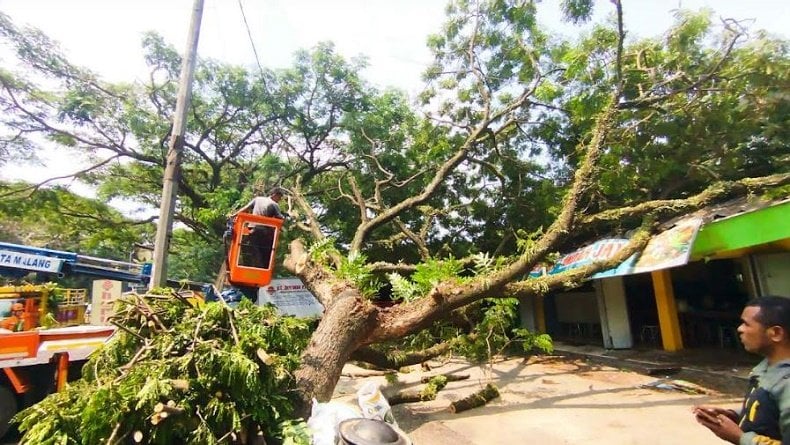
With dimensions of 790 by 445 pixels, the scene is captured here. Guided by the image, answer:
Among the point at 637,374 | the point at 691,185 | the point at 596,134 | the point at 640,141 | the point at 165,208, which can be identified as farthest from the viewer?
the point at 691,185

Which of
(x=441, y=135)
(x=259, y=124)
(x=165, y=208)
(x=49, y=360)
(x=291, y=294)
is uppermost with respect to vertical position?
(x=259, y=124)

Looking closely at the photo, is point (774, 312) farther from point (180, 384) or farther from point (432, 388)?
point (432, 388)

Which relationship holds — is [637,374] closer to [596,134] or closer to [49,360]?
[596,134]

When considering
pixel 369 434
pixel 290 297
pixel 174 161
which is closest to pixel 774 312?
pixel 369 434

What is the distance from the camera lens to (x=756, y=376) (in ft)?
6.66

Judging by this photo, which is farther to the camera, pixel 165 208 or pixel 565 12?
pixel 565 12

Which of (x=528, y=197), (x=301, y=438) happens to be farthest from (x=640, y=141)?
(x=301, y=438)

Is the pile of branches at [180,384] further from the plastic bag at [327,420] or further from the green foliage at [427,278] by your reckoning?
the green foliage at [427,278]

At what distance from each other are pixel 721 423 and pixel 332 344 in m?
3.39

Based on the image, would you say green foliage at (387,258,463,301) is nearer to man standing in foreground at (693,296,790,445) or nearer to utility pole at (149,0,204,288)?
utility pole at (149,0,204,288)

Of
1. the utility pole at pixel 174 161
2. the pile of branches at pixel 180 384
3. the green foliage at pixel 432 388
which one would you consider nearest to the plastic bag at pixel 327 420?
the pile of branches at pixel 180 384

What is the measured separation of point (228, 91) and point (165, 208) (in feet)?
23.3

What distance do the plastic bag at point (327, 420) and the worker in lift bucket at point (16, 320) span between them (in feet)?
19.3

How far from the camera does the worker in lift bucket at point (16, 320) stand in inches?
252
